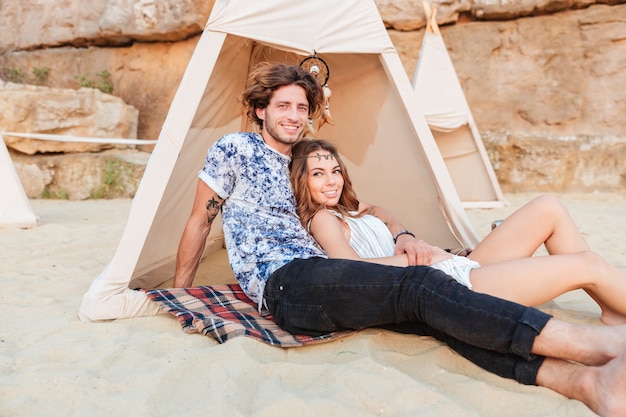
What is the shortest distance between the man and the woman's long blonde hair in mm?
36

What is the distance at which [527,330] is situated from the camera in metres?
1.47

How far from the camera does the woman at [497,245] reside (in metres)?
1.80

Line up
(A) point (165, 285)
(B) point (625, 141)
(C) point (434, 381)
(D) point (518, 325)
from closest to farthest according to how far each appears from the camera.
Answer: (D) point (518, 325)
(C) point (434, 381)
(A) point (165, 285)
(B) point (625, 141)

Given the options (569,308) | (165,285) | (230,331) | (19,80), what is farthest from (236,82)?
(19,80)

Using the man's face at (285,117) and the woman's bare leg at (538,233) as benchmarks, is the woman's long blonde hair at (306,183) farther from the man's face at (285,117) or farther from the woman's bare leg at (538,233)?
the woman's bare leg at (538,233)

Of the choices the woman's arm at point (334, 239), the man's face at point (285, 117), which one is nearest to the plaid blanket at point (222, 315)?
the woman's arm at point (334, 239)

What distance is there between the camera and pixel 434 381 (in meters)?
1.62

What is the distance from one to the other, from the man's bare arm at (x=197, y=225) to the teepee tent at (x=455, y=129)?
177 inches

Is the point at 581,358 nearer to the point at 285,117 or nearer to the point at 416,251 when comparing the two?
the point at 416,251

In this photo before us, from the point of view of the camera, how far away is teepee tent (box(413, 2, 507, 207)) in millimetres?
6270

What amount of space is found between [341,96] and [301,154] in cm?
116

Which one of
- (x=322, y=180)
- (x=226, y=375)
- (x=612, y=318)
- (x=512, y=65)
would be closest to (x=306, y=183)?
(x=322, y=180)

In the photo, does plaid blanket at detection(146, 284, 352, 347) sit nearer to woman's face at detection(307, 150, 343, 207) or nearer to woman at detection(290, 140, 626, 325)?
woman at detection(290, 140, 626, 325)

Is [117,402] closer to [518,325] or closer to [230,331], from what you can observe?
[230,331]
